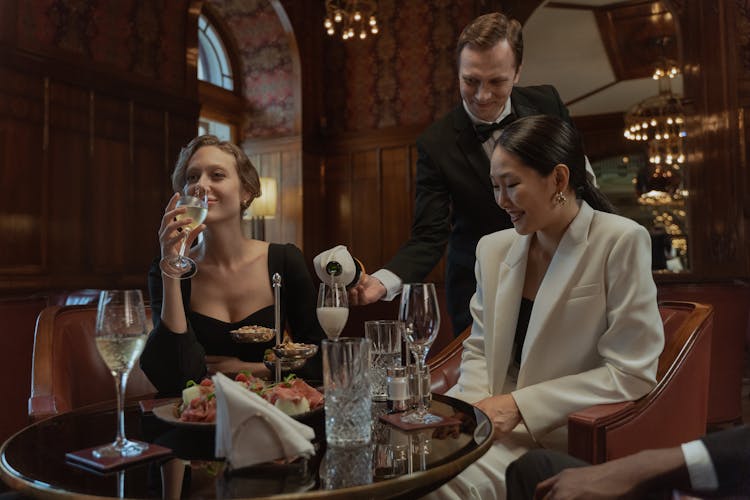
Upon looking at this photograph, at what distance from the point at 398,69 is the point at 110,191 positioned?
147 inches

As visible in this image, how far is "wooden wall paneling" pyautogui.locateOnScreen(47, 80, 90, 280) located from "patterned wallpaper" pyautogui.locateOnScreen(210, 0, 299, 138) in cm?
291

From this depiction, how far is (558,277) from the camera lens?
72.1 inches

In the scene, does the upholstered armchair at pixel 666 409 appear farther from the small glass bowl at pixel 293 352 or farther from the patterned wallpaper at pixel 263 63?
the patterned wallpaper at pixel 263 63

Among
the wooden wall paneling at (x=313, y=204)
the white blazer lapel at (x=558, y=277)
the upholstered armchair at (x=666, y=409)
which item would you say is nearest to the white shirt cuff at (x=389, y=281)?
the white blazer lapel at (x=558, y=277)

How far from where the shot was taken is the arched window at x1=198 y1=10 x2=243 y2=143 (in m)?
7.97

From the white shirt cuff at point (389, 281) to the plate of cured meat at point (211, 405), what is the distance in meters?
0.91

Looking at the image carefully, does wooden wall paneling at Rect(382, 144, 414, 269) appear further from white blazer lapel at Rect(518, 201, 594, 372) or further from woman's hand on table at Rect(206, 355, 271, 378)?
white blazer lapel at Rect(518, 201, 594, 372)

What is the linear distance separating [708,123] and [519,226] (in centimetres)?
570

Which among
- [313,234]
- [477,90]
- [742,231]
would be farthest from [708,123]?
[477,90]

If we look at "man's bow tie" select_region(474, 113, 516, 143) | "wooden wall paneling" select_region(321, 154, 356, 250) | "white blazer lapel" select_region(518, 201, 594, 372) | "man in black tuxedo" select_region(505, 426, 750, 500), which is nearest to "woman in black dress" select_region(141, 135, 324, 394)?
"white blazer lapel" select_region(518, 201, 594, 372)

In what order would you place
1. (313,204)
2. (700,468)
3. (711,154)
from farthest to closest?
(313,204)
(711,154)
(700,468)

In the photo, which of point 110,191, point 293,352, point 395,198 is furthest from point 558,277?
point 395,198

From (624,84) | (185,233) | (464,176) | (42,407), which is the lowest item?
(42,407)

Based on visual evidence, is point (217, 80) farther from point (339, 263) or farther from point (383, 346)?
point (383, 346)
